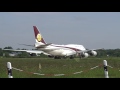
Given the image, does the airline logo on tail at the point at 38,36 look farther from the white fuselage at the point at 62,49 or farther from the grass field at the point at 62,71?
the grass field at the point at 62,71

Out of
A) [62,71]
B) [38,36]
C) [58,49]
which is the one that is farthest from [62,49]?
[62,71]

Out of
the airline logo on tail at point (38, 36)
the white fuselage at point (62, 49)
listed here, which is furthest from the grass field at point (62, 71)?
the airline logo on tail at point (38, 36)

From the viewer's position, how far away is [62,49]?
65.2 meters

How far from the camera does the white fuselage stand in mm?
62463

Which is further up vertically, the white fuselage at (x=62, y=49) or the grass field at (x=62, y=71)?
the white fuselage at (x=62, y=49)

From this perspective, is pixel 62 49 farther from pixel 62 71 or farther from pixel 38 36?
pixel 62 71

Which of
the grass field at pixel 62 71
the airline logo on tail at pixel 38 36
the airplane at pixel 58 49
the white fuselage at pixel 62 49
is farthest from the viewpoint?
the airline logo on tail at pixel 38 36

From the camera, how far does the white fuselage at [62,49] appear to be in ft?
205

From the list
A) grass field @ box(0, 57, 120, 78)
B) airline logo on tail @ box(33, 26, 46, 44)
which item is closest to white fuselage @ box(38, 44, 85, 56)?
airline logo on tail @ box(33, 26, 46, 44)
